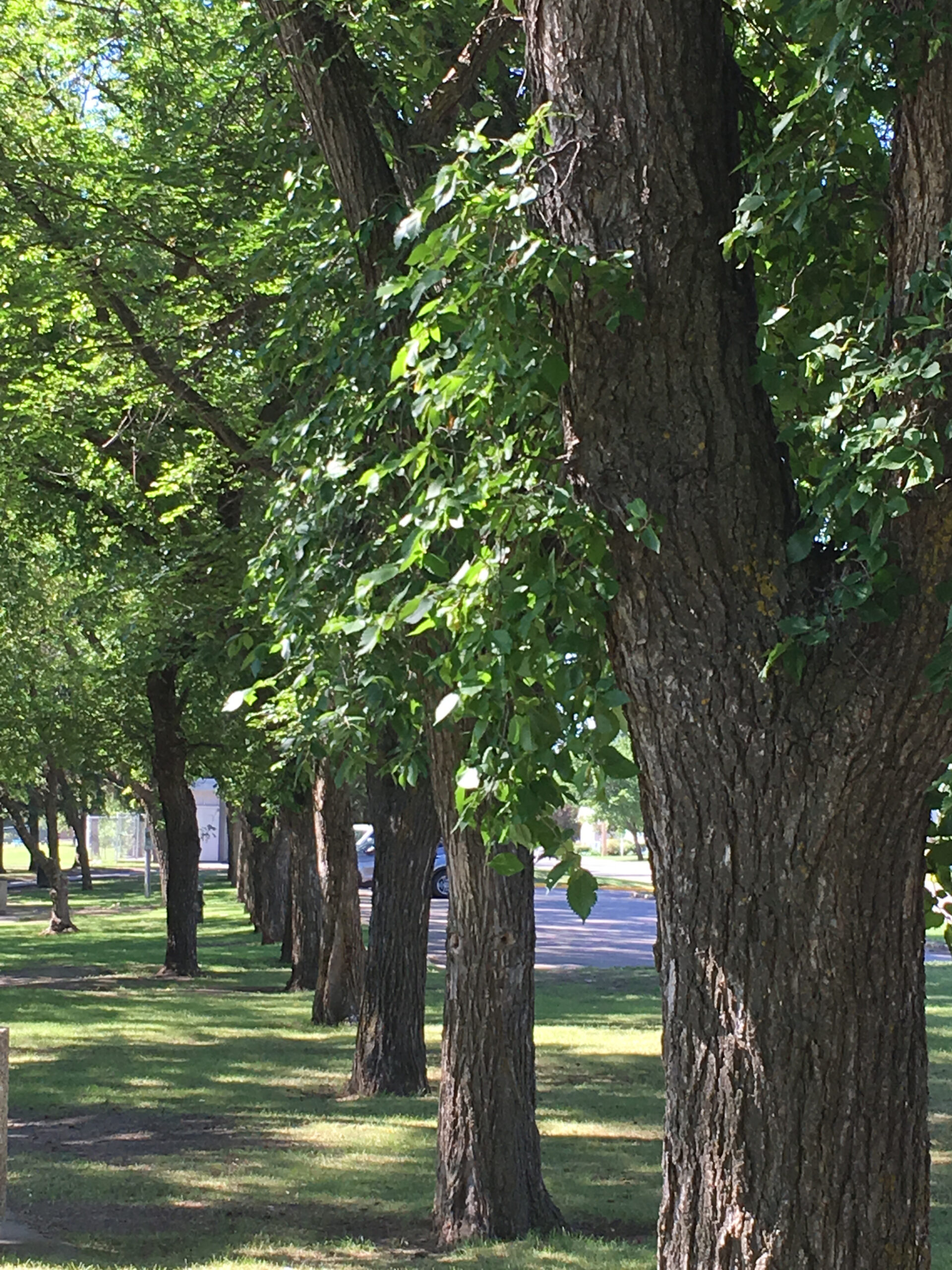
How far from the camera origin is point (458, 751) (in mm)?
7738

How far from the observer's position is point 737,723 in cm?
398

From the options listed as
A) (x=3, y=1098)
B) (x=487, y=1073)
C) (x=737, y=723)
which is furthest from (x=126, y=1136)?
(x=737, y=723)

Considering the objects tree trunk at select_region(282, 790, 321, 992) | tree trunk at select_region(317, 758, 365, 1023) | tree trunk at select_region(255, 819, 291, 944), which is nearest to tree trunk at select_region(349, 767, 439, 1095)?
tree trunk at select_region(317, 758, 365, 1023)

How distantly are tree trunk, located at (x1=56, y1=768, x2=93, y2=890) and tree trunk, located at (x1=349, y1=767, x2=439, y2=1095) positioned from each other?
30586 mm

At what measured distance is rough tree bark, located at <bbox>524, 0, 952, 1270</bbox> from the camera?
154 inches

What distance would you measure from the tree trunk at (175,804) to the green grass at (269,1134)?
159 cm

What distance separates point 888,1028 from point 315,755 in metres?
2.75

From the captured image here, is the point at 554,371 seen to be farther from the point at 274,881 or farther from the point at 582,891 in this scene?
the point at 274,881

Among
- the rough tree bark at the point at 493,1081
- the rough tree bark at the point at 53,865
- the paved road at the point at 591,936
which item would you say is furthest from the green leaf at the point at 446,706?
the rough tree bark at the point at 53,865

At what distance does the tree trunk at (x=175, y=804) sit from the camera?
2397cm

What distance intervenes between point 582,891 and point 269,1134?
330 inches

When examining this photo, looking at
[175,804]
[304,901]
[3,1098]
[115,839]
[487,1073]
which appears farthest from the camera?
[115,839]

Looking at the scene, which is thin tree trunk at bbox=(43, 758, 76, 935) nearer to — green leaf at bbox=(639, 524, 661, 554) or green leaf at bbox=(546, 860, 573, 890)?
green leaf at bbox=(546, 860, 573, 890)

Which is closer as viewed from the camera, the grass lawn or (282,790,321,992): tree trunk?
the grass lawn
